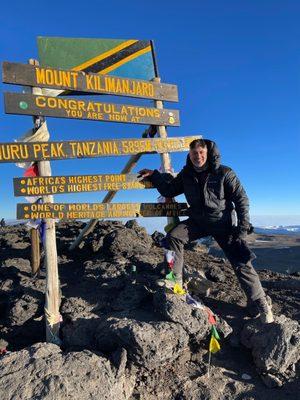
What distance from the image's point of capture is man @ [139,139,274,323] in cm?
579

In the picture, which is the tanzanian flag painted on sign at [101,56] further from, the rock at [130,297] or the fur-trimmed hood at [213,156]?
the rock at [130,297]

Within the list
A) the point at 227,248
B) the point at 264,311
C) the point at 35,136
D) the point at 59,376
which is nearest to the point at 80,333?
the point at 59,376

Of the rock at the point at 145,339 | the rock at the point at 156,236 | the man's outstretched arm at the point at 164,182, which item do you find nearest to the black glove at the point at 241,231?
the man's outstretched arm at the point at 164,182

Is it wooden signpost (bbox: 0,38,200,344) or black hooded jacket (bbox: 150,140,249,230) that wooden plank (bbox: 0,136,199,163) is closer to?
wooden signpost (bbox: 0,38,200,344)

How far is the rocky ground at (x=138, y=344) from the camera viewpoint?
4.22m

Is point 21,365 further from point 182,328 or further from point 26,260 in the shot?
point 26,260

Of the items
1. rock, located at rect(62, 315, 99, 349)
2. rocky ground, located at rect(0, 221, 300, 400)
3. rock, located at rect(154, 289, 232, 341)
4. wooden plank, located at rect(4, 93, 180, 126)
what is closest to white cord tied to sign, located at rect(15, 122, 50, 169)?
wooden plank, located at rect(4, 93, 180, 126)

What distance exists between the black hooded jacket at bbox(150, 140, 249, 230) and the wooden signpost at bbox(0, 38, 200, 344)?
80 cm

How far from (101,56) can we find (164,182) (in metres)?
2.53

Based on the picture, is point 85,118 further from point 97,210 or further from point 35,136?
point 97,210

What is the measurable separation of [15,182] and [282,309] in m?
A: 4.76

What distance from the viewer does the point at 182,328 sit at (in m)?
5.02

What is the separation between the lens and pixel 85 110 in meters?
6.30

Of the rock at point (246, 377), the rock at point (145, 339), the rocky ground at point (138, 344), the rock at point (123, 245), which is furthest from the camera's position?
the rock at point (123, 245)
